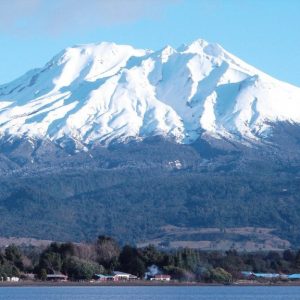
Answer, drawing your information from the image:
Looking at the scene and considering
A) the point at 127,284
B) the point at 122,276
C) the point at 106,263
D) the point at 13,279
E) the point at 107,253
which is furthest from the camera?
the point at 107,253

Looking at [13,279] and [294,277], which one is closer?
[13,279]

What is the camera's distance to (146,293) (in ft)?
338

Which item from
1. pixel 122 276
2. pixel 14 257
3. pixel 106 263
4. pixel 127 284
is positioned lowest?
pixel 127 284

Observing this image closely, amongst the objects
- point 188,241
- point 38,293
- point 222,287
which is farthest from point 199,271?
point 188,241

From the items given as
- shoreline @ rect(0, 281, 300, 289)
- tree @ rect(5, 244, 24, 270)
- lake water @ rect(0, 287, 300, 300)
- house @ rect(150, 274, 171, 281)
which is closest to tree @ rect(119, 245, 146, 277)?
house @ rect(150, 274, 171, 281)

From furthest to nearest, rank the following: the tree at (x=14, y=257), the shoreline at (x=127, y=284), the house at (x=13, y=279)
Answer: the tree at (x=14, y=257), the house at (x=13, y=279), the shoreline at (x=127, y=284)

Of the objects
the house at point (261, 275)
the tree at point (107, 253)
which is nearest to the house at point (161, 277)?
the tree at point (107, 253)

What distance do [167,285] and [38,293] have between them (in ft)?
60.7

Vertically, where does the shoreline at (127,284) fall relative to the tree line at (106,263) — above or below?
below

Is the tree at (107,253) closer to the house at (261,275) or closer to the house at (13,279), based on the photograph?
the house at (13,279)

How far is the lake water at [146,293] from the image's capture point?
96.4 metres

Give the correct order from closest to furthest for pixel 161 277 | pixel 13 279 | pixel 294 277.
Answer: pixel 13 279, pixel 161 277, pixel 294 277

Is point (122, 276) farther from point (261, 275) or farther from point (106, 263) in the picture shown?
point (261, 275)

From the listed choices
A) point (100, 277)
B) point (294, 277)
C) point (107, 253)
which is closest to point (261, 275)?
point (294, 277)
